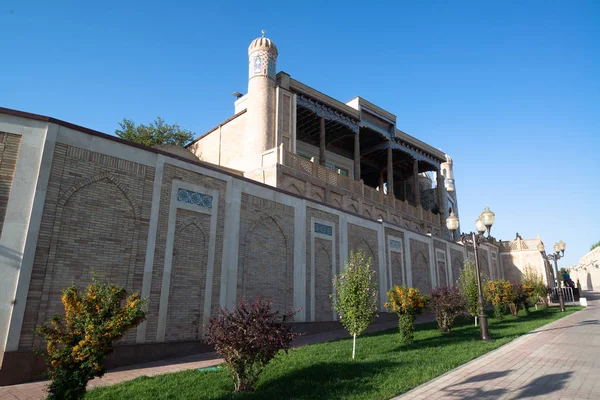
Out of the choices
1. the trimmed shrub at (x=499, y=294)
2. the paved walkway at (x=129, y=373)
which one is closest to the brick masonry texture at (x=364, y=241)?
the trimmed shrub at (x=499, y=294)

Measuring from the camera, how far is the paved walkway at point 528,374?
628 cm

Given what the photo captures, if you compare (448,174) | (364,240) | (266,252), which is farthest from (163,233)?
(448,174)

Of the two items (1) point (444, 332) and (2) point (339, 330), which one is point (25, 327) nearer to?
(2) point (339, 330)

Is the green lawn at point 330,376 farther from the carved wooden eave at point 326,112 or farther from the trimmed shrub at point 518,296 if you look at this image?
the carved wooden eave at point 326,112

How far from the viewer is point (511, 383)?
6.91 meters

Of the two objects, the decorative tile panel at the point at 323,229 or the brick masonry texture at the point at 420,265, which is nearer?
the decorative tile panel at the point at 323,229

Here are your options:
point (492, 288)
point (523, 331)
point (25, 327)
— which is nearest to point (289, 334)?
point (25, 327)

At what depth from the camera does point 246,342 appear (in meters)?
6.48

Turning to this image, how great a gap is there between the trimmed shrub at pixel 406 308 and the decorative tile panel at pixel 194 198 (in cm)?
601

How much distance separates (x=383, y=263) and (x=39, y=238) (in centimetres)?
1456

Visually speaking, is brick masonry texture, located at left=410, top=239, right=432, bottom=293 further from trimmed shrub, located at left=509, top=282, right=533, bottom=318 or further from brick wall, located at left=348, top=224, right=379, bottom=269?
trimmed shrub, located at left=509, top=282, right=533, bottom=318

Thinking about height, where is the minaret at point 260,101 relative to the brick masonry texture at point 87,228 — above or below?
above

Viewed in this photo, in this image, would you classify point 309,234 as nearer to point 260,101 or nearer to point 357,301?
point 357,301

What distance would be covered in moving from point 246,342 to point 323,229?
9.81 metres
